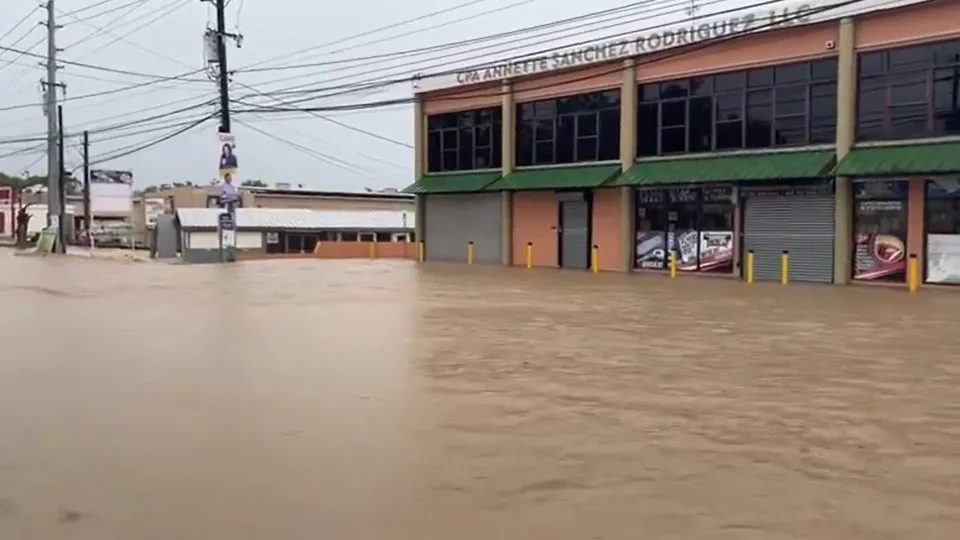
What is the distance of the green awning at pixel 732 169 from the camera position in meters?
27.4

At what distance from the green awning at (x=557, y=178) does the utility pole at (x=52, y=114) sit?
25.8m

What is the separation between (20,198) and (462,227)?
224 ft

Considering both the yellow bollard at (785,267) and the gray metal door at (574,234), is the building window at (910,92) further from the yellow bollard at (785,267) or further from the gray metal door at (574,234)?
the gray metal door at (574,234)

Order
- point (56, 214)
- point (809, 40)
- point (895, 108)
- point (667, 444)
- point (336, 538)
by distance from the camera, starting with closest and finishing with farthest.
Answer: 1. point (336, 538)
2. point (667, 444)
3. point (895, 108)
4. point (809, 40)
5. point (56, 214)

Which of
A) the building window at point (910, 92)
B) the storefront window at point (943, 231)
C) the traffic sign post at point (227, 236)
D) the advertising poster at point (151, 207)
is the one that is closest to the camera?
the building window at point (910, 92)

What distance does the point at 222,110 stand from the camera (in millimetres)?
38750

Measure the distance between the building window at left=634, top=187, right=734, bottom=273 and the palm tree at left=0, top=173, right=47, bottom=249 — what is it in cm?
4076

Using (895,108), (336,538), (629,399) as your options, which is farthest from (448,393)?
(895,108)

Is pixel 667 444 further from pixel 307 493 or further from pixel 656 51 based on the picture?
pixel 656 51

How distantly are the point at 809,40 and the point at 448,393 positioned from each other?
883 inches

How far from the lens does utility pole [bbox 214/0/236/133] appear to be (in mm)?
38719

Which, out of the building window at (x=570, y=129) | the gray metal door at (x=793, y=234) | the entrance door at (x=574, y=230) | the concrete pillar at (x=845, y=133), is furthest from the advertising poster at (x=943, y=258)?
the entrance door at (x=574, y=230)

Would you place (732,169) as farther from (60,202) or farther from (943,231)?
(60,202)

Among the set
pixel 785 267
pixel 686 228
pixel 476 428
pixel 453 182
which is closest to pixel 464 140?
pixel 453 182
